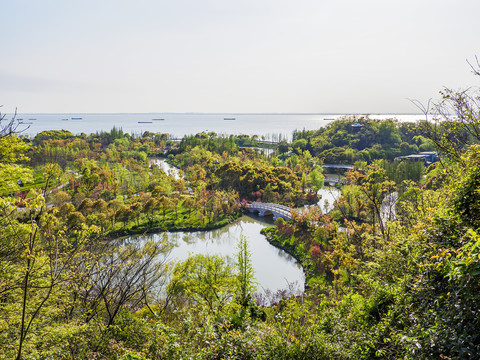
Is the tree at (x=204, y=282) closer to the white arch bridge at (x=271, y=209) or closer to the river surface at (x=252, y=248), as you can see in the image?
the river surface at (x=252, y=248)

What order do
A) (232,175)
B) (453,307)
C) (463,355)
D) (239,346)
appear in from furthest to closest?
(232,175) < (239,346) < (453,307) < (463,355)

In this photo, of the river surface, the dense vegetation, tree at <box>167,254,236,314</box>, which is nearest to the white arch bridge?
the river surface

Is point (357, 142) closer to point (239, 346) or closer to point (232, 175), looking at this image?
point (232, 175)

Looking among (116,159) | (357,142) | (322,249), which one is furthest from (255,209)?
(357,142)

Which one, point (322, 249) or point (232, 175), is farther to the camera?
point (232, 175)

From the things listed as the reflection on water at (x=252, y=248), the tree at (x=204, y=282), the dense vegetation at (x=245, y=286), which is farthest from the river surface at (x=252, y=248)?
the tree at (x=204, y=282)

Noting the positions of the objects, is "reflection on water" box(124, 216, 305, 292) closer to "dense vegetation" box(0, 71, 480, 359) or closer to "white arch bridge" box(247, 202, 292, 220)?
"dense vegetation" box(0, 71, 480, 359)
